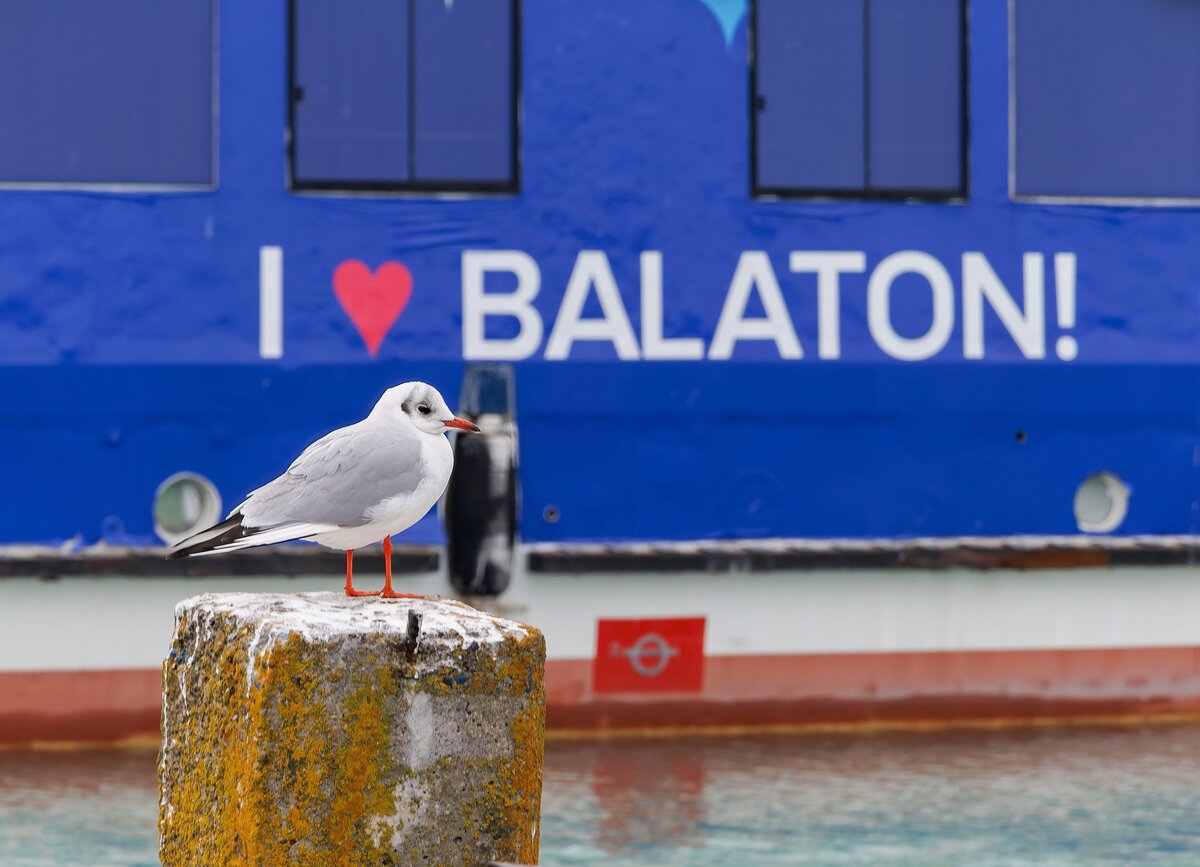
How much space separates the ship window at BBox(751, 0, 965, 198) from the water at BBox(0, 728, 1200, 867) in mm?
2150

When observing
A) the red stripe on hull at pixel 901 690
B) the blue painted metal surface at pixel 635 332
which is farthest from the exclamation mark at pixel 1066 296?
the red stripe on hull at pixel 901 690

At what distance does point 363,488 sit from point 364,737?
1.71 ft

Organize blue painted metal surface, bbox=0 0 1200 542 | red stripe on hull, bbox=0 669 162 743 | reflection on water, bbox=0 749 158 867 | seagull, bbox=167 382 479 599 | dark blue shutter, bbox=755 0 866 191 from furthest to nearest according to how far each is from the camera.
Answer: dark blue shutter, bbox=755 0 866 191
blue painted metal surface, bbox=0 0 1200 542
red stripe on hull, bbox=0 669 162 743
reflection on water, bbox=0 749 158 867
seagull, bbox=167 382 479 599

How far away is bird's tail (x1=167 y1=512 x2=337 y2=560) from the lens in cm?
333

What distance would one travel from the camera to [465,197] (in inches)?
273

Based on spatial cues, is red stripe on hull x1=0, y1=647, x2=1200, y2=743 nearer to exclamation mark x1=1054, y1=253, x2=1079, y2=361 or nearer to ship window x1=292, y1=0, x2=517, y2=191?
exclamation mark x1=1054, y1=253, x2=1079, y2=361

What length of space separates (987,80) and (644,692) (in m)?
2.72

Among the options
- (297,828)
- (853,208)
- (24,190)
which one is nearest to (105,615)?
(24,190)

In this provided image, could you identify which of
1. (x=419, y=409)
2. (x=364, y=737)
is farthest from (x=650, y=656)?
(x=364, y=737)

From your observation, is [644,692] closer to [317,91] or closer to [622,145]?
[622,145]

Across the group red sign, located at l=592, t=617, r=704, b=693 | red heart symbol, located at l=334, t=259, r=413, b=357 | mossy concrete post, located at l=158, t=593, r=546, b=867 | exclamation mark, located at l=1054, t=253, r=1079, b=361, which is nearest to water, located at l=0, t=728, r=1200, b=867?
red sign, located at l=592, t=617, r=704, b=693

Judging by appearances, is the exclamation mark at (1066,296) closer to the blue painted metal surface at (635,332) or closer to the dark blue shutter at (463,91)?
the blue painted metal surface at (635,332)

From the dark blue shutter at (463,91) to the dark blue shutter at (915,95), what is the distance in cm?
141

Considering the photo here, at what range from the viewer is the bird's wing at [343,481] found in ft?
10.9
